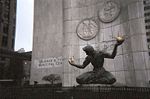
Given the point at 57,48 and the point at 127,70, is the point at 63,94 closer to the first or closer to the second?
the point at 127,70

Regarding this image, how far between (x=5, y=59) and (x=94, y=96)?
5291cm

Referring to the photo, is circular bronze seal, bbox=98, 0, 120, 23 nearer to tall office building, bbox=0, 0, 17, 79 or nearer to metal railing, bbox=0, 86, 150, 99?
metal railing, bbox=0, 86, 150, 99

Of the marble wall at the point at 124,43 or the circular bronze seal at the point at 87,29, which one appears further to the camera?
the circular bronze seal at the point at 87,29

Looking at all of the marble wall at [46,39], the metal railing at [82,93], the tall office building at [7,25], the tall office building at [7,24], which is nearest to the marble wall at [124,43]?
the marble wall at [46,39]

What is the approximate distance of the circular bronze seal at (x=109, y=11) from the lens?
560 inches

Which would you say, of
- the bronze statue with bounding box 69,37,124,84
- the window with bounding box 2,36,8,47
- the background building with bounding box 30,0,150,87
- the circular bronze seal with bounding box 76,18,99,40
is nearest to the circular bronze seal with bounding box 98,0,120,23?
the background building with bounding box 30,0,150,87

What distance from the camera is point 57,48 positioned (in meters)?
18.9

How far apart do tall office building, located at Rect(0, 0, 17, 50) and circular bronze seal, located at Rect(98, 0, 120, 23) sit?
178 ft

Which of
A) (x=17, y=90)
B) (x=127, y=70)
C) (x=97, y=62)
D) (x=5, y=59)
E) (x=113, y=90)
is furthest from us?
(x=5, y=59)

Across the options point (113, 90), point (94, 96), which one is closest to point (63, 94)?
point (94, 96)

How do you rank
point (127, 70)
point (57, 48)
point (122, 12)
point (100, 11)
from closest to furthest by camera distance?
point (127, 70) → point (122, 12) → point (100, 11) → point (57, 48)

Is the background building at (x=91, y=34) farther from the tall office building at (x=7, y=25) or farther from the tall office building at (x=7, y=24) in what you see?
the tall office building at (x=7, y=25)

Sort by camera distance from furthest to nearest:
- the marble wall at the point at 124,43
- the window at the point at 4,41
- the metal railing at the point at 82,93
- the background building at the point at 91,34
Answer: the window at the point at 4,41 → the background building at the point at 91,34 → the marble wall at the point at 124,43 → the metal railing at the point at 82,93

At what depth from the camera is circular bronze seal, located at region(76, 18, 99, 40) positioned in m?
15.0
